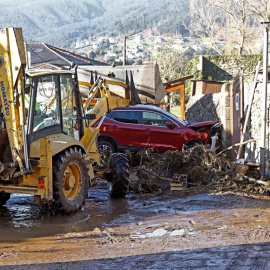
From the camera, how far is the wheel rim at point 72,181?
34.3 ft

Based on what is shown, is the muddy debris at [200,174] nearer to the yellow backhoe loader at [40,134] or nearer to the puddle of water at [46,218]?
the puddle of water at [46,218]

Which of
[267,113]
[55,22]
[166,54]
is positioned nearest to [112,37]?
[55,22]

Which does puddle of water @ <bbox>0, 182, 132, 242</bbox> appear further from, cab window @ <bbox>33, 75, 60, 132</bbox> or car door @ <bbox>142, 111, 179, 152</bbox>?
car door @ <bbox>142, 111, 179, 152</bbox>

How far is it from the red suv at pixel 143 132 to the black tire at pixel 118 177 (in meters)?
4.76

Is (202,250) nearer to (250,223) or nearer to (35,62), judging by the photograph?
(250,223)

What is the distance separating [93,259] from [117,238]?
4.06 feet

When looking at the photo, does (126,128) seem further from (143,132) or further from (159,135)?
(159,135)

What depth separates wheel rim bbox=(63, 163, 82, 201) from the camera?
10469mm

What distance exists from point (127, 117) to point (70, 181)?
7.17m

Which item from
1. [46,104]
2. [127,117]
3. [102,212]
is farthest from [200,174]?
[127,117]

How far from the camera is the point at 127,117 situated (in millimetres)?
17500

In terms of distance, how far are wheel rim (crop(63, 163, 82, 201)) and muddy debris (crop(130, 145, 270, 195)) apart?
241 cm

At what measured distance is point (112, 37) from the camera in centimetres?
17262

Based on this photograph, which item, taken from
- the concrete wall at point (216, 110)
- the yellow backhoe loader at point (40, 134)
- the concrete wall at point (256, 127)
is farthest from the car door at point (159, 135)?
the yellow backhoe loader at point (40, 134)
